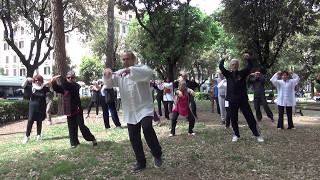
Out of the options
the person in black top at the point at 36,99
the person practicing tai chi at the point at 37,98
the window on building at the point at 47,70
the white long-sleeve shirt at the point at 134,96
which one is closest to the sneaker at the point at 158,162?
the white long-sleeve shirt at the point at 134,96

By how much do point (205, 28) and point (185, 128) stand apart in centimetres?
1057

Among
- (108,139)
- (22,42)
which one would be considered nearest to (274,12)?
(108,139)

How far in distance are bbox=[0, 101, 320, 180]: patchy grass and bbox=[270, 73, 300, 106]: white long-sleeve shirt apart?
3.02ft

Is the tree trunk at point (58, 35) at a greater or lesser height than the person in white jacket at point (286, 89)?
greater

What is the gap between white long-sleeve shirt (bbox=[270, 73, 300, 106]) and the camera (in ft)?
25.7

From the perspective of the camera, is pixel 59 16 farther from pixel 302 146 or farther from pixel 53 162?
pixel 302 146

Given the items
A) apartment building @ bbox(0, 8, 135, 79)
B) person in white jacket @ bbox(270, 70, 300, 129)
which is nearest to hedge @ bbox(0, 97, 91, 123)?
person in white jacket @ bbox(270, 70, 300, 129)

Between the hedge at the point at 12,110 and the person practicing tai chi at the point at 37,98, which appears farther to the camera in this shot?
the hedge at the point at 12,110

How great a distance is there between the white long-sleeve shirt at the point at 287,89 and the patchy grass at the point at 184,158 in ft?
3.02

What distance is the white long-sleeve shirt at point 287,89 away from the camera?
25.7ft

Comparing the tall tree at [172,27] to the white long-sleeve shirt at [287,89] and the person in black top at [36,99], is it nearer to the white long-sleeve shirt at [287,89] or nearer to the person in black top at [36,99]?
the white long-sleeve shirt at [287,89]

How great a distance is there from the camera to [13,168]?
4973 millimetres

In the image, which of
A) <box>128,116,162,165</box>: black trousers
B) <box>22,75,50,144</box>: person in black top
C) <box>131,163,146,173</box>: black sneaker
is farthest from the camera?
<box>22,75,50,144</box>: person in black top

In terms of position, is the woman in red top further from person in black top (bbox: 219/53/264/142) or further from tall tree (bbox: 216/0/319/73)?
tall tree (bbox: 216/0/319/73)
